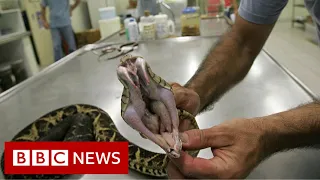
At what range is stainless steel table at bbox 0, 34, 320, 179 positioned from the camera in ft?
2.09

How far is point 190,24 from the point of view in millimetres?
1995

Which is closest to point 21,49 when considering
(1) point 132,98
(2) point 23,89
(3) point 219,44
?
(2) point 23,89

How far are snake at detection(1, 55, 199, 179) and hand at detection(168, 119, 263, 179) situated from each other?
10 cm

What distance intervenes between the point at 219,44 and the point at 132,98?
0.66 metres

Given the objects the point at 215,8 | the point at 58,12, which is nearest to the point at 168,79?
the point at 215,8

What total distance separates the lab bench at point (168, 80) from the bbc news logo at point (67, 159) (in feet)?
0.09

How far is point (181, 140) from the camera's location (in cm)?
43

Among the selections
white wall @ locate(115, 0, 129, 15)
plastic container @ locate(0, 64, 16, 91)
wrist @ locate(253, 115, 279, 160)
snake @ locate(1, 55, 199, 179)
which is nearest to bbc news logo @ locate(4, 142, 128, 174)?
snake @ locate(1, 55, 199, 179)

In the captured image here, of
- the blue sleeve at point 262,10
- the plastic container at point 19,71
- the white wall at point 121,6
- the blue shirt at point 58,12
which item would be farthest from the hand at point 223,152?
the plastic container at point 19,71

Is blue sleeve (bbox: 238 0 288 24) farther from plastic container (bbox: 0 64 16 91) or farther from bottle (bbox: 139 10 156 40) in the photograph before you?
plastic container (bbox: 0 64 16 91)

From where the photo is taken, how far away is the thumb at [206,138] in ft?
1.43

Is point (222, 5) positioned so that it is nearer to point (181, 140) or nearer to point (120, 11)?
point (120, 11)

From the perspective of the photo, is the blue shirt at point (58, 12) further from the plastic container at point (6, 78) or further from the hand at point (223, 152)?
the hand at point (223, 152)

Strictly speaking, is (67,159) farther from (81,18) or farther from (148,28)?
(81,18)
